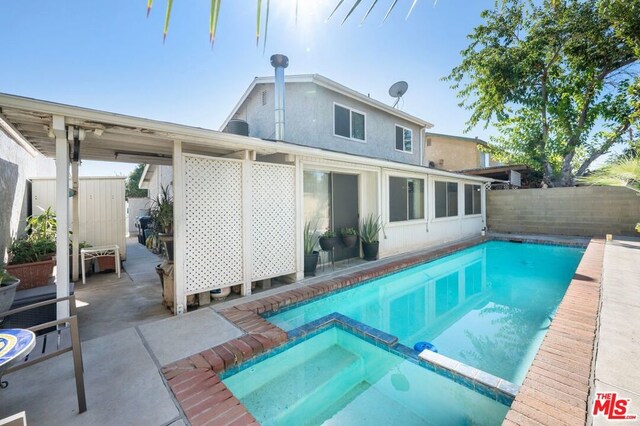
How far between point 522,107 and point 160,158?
1852cm

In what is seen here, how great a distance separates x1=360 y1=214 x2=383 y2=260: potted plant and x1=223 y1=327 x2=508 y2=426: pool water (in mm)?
4639

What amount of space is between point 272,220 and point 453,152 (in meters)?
21.5

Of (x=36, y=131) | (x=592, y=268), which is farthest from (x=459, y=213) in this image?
(x=36, y=131)

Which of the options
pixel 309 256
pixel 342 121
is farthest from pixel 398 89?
pixel 309 256

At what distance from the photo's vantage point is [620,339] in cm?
338

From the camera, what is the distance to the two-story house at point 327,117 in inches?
396

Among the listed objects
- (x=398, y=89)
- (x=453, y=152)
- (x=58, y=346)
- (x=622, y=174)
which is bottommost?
(x=58, y=346)

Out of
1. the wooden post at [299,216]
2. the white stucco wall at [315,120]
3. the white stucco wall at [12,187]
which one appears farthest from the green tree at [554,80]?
the white stucco wall at [12,187]

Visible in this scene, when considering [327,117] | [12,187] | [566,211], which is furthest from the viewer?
[566,211]

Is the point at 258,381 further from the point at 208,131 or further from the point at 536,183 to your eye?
the point at 536,183

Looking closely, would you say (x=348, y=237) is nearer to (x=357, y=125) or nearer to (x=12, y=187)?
(x=357, y=125)

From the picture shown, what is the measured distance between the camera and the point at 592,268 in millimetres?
6855

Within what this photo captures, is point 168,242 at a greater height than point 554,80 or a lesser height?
lesser

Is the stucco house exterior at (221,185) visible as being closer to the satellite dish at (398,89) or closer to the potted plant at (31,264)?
the potted plant at (31,264)
